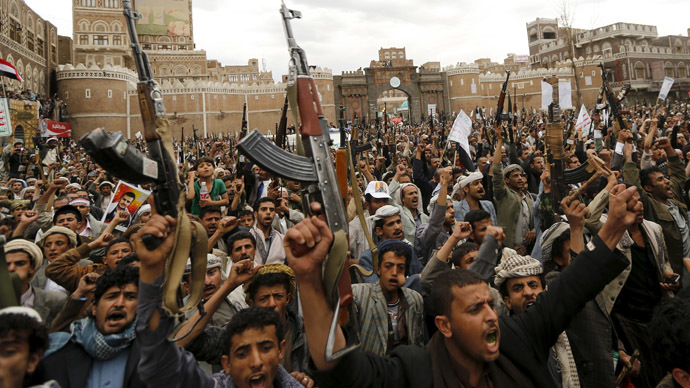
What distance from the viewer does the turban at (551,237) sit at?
3430mm

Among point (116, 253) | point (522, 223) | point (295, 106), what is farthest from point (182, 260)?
point (522, 223)

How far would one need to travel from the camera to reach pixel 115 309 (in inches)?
88.0

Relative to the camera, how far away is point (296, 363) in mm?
3125

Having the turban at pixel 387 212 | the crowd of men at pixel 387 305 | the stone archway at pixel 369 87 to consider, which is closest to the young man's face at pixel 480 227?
the crowd of men at pixel 387 305

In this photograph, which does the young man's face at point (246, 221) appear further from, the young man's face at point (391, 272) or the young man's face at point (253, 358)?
the young man's face at point (253, 358)

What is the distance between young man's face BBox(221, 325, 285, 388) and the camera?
221cm

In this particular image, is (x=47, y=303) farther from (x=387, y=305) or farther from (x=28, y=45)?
(x=28, y=45)

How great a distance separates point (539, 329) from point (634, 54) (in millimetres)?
59936

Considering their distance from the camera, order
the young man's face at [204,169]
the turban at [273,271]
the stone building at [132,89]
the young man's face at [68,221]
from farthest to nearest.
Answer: the stone building at [132,89]
the young man's face at [204,169]
the young man's face at [68,221]
the turban at [273,271]

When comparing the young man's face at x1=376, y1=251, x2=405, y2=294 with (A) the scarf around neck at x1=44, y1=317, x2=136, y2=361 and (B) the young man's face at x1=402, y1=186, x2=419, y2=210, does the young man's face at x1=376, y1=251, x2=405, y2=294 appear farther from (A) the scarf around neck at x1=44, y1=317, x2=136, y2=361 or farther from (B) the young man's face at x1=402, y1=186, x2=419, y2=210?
(B) the young man's face at x1=402, y1=186, x2=419, y2=210

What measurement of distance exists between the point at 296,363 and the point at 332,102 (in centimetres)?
4470

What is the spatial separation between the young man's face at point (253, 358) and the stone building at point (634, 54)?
52.6m

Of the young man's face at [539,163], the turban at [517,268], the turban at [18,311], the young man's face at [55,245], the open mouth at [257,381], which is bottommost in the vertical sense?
the open mouth at [257,381]

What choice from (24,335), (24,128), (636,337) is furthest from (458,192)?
(24,128)
